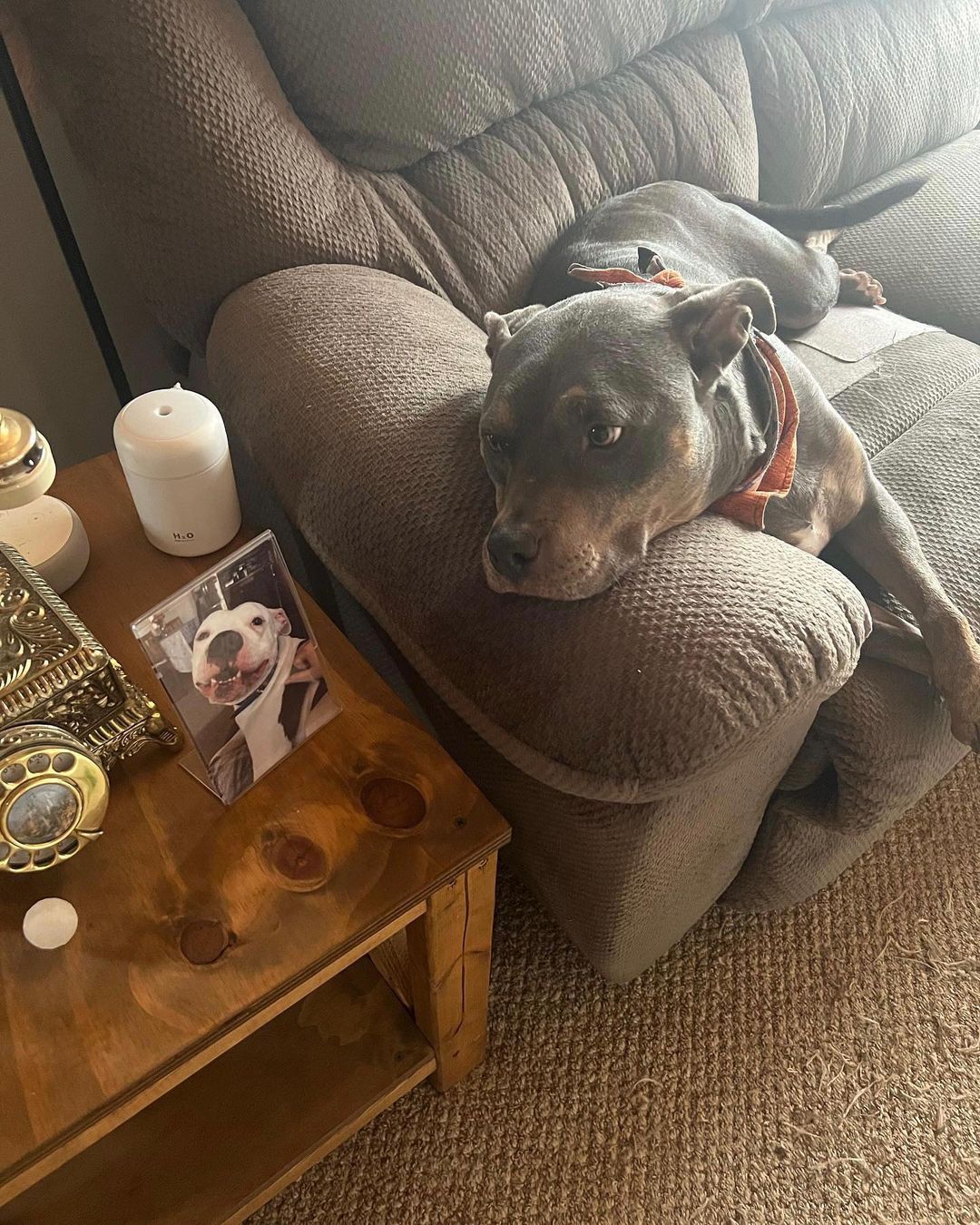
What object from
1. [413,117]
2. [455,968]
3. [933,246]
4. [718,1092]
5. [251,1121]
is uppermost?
[413,117]

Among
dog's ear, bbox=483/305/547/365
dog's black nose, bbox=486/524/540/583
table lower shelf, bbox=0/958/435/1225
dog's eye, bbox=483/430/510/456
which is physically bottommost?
table lower shelf, bbox=0/958/435/1225

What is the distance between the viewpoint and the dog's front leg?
3.05 feet

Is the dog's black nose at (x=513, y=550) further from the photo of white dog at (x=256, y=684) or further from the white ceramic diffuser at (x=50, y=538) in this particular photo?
the white ceramic diffuser at (x=50, y=538)

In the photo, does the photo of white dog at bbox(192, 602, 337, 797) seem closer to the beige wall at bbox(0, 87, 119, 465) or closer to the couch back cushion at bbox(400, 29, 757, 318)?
the couch back cushion at bbox(400, 29, 757, 318)

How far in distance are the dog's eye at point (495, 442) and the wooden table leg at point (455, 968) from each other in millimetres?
377

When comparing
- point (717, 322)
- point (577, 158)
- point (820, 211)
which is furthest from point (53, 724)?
point (820, 211)

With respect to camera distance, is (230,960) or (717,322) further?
(717,322)

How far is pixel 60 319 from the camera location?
141cm

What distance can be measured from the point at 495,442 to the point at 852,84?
127 cm

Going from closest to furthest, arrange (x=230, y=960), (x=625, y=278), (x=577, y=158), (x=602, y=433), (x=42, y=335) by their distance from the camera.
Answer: (x=230, y=960), (x=602, y=433), (x=625, y=278), (x=577, y=158), (x=42, y=335)

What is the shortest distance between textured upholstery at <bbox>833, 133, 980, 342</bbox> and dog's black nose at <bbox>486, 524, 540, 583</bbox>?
1.17 metres

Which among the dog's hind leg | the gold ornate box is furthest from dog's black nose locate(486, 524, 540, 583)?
the dog's hind leg

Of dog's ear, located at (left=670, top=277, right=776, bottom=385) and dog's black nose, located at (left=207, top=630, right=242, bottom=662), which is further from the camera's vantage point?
dog's ear, located at (left=670, top=277, right=776, bottom=385)

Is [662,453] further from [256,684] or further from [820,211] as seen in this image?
[820,211]
